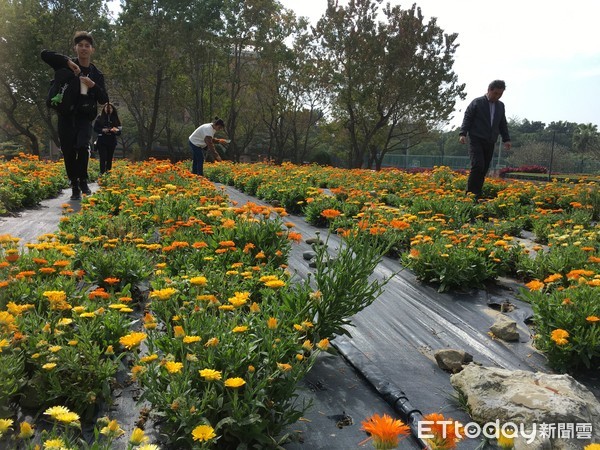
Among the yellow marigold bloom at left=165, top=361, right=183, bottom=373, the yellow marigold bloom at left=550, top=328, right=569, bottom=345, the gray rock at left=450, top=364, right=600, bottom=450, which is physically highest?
the yellow marigold bloom at left=165, top=361, right=183, bottom=373

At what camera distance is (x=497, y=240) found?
425cm

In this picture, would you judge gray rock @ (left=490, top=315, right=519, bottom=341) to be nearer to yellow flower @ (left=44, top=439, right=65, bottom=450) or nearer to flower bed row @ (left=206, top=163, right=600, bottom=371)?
flower bed row @ (left=206, top=163, right=600, bottom=371)

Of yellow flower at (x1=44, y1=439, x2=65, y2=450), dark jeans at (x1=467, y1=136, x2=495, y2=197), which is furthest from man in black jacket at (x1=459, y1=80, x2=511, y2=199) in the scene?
yellow flower at (x1=44, y1=439, x2=65, y2=450)

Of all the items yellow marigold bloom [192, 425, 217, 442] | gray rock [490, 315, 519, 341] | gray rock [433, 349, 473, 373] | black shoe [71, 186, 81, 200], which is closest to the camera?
yellow marigold bloom [192, 425, 217, 442]

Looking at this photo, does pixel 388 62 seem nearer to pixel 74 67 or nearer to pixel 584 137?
pixel 74 67

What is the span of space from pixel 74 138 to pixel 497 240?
5.13m

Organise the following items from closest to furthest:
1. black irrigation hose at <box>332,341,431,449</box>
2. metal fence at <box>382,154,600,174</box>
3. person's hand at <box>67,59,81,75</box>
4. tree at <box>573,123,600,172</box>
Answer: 1. black irrigation hose at <box>332,341,431,449</box>
2. person's hand at <box>67,59,81,75</box>
3. metal fence at <box>382,154,600,174</box>
4. tree at <box>573,123,600,172</box>

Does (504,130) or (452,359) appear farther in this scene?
(504,130)

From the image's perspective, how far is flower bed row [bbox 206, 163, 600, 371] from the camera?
2.61 metres

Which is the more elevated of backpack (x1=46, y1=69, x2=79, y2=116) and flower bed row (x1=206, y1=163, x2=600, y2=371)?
backpack (x1=46, y1=69, x2=79, y2=116)

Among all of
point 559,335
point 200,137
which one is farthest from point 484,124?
point 559,335

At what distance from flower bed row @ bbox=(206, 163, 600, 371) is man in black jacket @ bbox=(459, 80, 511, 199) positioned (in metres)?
0.70

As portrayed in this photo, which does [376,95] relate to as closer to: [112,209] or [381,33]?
[381,33]

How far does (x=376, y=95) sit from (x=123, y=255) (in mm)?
23665
